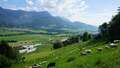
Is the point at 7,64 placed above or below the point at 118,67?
below

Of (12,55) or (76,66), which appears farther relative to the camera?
(12,55)

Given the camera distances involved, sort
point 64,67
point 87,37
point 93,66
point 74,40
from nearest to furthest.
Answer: point 93,66
point 64,67
point 87,37
point 74,40

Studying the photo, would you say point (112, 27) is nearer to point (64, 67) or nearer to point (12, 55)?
point (12, 55)

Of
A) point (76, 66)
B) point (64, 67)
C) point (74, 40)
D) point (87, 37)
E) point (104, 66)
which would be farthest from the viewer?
point (74, 40)

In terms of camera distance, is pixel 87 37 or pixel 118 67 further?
pixel 87 37

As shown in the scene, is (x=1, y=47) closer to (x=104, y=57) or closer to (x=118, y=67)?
(x=104, y=57)

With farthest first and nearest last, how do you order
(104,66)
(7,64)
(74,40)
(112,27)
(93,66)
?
(74,40), (112,27), (7,64), (93,66), (104,66)

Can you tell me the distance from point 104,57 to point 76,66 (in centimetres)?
516

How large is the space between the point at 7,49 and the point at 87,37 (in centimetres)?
8750

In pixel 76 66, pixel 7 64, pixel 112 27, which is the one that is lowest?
pixel 7 64

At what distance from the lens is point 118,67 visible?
1313 inches

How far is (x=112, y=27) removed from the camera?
299 ft

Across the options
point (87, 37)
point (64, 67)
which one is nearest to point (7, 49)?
point (64, 67)

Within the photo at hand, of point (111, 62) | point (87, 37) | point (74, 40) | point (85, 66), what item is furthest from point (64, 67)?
point (74, 40)
